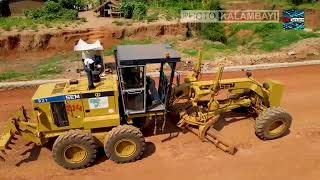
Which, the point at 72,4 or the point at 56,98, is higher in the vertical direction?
the point at 72,4

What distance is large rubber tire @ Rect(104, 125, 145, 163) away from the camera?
8359mm

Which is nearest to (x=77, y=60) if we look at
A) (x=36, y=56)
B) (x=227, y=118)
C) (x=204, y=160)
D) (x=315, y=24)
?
(x=36, y=56)

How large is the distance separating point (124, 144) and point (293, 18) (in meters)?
27.4

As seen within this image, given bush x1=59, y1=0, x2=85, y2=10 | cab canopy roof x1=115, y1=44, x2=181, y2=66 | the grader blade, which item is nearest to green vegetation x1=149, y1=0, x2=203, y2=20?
bush x1=59, y1=0, x2=85, y2=10

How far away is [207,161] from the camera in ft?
28.6

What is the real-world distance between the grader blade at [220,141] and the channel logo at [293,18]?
78.2 feet

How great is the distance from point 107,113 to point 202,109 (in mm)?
2520

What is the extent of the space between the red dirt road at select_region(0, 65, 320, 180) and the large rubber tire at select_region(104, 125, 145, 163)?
21cm

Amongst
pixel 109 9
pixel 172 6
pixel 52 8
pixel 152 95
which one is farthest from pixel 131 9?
pixel 152 95

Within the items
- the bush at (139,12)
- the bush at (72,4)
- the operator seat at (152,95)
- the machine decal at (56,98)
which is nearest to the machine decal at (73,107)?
the machine decal at (56,98)

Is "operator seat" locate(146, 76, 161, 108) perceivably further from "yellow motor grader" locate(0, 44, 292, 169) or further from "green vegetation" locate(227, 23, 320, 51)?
"green vegetation" locate(227, 23, 320, 51)

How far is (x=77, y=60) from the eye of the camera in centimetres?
1880

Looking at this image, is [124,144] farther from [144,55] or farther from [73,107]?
[144,55]

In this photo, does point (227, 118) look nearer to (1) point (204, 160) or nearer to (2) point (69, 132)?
(1) point (204, 160)
